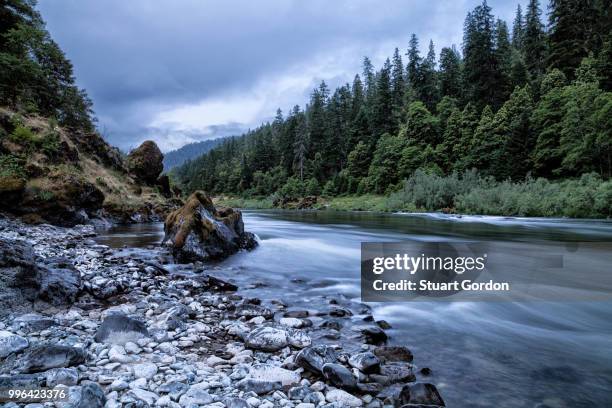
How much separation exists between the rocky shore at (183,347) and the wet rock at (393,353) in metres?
0.01

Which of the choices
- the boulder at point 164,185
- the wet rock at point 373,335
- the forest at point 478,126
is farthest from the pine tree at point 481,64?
the wet rock at point 373,335

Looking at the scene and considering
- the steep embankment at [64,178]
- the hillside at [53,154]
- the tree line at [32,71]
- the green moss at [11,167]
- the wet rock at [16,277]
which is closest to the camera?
the wet rock at [16,277]

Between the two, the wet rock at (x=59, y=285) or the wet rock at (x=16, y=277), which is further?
the wet rock at (x=59, y=285)

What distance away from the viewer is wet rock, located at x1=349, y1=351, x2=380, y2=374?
10.7ft

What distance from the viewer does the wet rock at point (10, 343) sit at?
2.98 metres

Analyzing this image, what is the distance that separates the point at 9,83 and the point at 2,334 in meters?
23.3

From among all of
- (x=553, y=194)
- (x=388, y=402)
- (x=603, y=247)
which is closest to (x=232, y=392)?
(x=388, y=402)

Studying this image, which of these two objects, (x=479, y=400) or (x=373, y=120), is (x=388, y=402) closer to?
(x=479, y=400)

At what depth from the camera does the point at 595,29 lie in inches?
1750

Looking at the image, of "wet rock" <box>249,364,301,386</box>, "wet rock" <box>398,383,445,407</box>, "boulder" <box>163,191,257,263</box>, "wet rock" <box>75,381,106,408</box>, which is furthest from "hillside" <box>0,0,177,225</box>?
"wet rock" <box>398,383,445,407</box>

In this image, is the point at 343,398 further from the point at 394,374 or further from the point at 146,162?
→ the point at 146,162

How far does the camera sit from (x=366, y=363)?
3287mm

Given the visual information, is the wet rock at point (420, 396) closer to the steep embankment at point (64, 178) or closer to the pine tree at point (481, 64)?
the steep embankment at point (64, 178)

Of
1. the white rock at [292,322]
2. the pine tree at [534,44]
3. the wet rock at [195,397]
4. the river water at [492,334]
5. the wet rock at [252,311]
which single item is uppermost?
the pine tree at [534,44]
